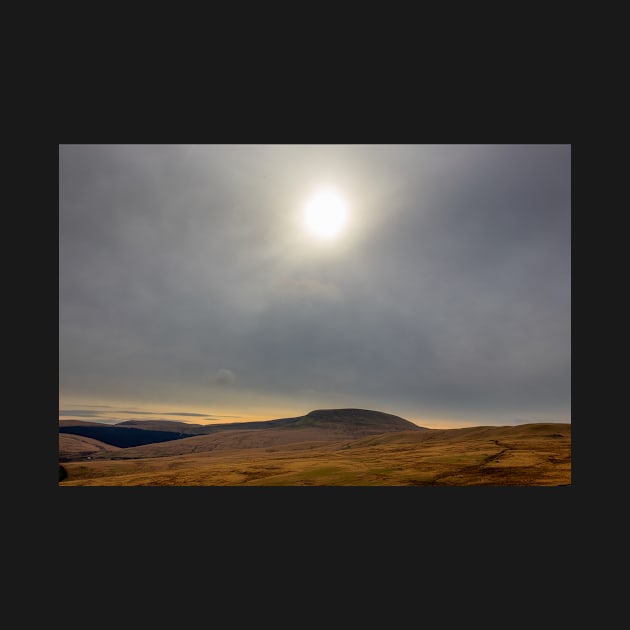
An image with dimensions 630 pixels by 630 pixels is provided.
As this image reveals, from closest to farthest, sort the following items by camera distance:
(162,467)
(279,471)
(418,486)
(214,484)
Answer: (418,486) < (214,484) < (279,471) < (162,467)

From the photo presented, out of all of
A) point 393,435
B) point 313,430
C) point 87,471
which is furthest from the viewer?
point 313,430

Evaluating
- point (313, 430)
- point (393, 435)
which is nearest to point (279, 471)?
point (393, 435)

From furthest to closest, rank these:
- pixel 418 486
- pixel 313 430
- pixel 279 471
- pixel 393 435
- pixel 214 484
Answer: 1. pixel 313 430
2. pixel 393 435
3. pixel 279 471
4. pixel 214 484
5. pixel 418 486

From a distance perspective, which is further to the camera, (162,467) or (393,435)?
(393,435)

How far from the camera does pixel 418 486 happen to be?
32.6 meters

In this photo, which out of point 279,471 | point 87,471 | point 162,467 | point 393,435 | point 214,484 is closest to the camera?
point 214,484

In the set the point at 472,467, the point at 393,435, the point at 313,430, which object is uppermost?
the point at 472,467

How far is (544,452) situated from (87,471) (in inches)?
2997

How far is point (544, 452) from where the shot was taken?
4444 centimetres

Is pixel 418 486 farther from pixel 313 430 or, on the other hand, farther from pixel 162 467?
pixel 313 430

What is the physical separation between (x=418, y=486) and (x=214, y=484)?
2266cm

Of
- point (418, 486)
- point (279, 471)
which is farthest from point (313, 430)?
point (418, 486)

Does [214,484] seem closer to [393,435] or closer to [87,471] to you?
[87,471]

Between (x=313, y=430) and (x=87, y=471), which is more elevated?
(x=87, y=471)
